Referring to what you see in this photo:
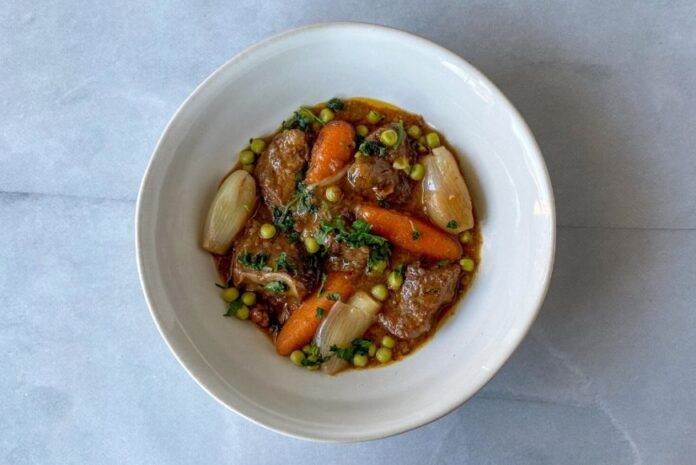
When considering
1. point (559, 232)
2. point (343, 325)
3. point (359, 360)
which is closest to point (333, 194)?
point (343, 325)

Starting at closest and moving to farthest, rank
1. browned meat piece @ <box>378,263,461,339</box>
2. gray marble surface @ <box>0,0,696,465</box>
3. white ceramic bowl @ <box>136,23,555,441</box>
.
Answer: white ceramic bowl @ <box>136,23,555,441</box> → browned meat piece @ <box>378,263,461,339</box> → gray marble surface @ <box>0,0,696,465</box>

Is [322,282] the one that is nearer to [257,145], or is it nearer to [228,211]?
[228,211]

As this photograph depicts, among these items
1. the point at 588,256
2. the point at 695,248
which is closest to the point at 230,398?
the point at 588,256

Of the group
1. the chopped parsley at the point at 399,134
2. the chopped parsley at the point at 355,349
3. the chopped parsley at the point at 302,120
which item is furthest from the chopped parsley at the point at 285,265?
the chopped parsley at the point at 399,134

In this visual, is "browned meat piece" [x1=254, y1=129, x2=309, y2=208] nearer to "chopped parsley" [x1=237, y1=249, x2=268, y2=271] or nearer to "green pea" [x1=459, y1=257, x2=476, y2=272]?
"chopped parsley" [x1=237, y1=249, x2=268, y2=271]

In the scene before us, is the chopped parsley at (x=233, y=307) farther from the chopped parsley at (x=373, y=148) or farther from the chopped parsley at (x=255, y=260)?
the chopped parsley at (x=373, y=148)

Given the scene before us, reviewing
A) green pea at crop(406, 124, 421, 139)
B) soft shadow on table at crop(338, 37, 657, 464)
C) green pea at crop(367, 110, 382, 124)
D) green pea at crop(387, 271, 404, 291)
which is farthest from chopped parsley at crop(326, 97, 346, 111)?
green pea at crop(387, 271, 404, 291)
